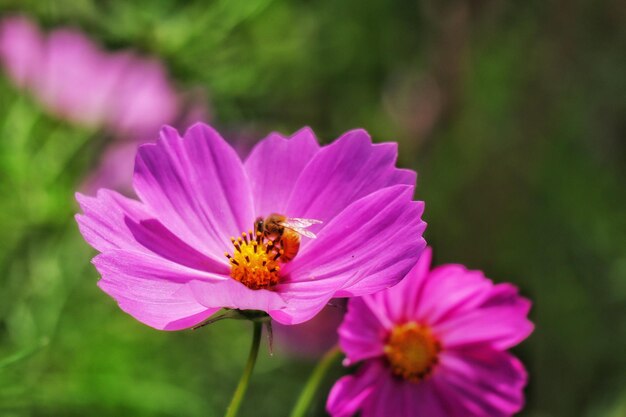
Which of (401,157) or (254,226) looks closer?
(254,226)

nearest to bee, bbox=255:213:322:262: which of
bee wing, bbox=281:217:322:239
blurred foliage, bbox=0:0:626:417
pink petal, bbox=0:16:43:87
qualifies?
bee wing, bbox=281:217:322:239

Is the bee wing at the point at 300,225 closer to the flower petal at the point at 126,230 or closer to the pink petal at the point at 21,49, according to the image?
the flower petal at the point at 126,230

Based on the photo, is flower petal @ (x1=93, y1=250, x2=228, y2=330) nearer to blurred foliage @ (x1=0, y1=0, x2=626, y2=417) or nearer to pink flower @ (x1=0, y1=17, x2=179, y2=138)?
blurred foliage @ (x1=0, y1=0, x2=626, y2=417)

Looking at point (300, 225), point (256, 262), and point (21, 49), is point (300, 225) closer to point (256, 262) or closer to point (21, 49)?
point (256, 262)

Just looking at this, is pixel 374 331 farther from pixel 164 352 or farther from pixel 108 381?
pixel 164 352

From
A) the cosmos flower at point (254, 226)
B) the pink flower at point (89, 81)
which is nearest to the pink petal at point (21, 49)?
the pink flower at point (89, 81)

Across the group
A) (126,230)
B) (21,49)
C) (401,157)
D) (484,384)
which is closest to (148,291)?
(126,230)

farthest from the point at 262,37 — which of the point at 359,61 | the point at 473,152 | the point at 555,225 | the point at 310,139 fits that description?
the point at 310,139
